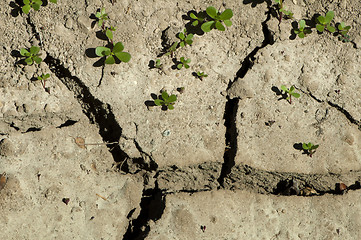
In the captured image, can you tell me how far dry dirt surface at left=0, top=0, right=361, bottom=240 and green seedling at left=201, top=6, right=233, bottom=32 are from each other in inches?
3.3

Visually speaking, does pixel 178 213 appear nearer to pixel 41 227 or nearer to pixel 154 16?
pixel 41 227

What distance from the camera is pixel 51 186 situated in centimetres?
255

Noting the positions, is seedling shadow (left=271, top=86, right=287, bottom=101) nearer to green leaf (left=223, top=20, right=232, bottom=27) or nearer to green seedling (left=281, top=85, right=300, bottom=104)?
green seedling (left=281, top=85, right=300, bottom=104)

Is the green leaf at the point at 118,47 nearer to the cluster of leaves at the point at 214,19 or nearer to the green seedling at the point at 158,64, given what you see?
the green seedling at the point at 158,64

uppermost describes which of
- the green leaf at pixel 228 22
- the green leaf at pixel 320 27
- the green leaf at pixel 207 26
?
the green leaf at pixel 320 27

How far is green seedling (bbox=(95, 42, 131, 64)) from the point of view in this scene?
8.46 feet

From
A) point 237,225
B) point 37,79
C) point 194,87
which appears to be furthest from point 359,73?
point 37,79

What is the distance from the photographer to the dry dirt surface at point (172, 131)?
8.40 ft

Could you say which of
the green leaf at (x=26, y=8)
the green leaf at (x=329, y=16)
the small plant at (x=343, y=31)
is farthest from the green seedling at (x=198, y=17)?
the green leaf at (x=26, y=8)

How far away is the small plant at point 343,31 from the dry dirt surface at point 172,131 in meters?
0.20

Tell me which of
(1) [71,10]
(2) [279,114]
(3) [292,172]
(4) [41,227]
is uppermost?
(1) [71,10]

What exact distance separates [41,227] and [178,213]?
0.89m

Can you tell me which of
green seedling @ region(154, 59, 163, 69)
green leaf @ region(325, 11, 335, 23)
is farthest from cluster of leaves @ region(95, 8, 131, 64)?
green leaf @ region(325, 11, 335, 23)

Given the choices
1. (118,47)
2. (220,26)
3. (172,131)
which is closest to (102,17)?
(118,47)
